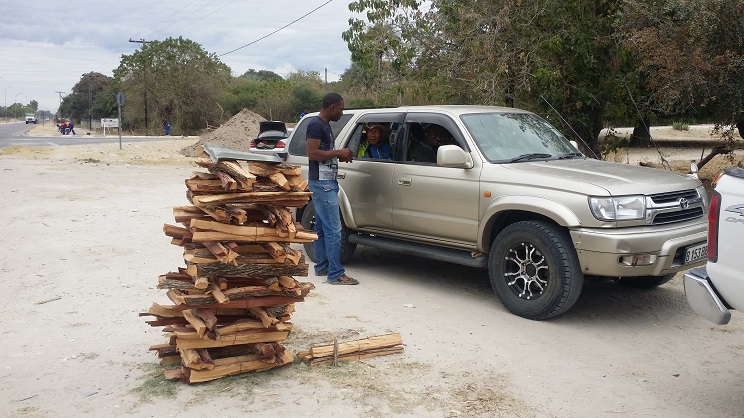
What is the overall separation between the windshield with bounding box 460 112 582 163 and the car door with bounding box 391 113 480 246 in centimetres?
21

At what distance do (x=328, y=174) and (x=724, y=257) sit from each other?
4196mm

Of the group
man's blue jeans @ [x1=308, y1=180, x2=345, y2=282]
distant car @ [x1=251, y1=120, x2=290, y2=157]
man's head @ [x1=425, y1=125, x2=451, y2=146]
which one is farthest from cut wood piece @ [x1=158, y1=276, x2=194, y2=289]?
distant car @ [x1=251, y1=120, x2=290, y2=157]

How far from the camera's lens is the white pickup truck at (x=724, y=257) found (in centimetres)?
421

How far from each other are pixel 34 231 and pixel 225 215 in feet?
22.9

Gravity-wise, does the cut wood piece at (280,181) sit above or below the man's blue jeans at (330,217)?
above

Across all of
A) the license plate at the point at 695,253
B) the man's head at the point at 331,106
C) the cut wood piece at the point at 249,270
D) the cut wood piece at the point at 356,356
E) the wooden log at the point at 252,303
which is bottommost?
the cut wood piece at the point at 356,356

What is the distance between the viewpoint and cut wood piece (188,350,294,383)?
5019 mm

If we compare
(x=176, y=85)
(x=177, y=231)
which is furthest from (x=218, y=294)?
(x=176, y=85)

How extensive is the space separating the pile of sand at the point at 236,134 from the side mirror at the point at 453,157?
70.9ft

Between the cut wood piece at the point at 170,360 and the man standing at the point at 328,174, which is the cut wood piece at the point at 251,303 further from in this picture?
the man standing at the point at 328,174

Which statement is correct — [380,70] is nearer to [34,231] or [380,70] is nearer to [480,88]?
[480,88]

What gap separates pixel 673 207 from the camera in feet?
20.7

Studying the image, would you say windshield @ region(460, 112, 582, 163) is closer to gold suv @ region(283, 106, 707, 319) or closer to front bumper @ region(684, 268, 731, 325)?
gold suv @ region(283, 106, 707, 319)

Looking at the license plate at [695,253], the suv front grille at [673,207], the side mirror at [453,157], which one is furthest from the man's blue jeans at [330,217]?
the license plate at [695,253]
